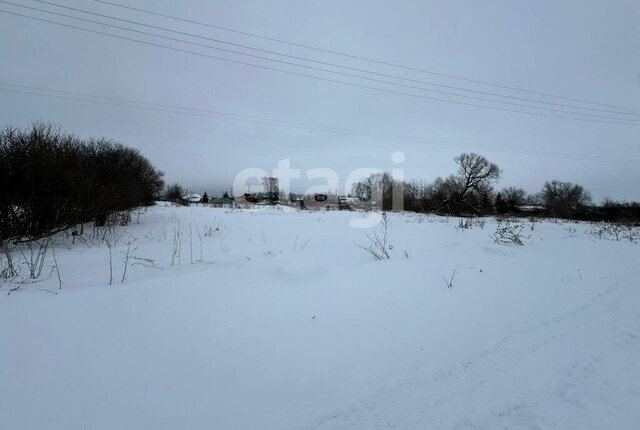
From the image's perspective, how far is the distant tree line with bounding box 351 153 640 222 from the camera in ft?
104

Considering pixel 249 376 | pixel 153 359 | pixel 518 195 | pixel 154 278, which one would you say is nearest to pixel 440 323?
pixel 249 376

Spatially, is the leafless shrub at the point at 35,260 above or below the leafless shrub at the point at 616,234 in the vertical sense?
above

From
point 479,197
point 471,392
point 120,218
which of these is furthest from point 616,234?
point 479,197

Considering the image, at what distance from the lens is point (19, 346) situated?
6.93 feet

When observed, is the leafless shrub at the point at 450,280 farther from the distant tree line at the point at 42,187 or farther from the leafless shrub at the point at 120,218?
the leafless shrub at the point at 120,218

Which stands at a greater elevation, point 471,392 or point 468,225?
point 468,225

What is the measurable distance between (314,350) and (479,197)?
145 feet

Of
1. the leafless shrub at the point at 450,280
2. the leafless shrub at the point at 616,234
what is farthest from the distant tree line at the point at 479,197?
the leafless shrub at the point at 450,280

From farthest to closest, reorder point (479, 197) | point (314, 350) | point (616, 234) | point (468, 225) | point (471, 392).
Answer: point (479, 197), point (468, 225), point (616, 234), point (314, 350), point (471, 392)

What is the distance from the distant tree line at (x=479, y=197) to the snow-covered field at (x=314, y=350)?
82.0 feet

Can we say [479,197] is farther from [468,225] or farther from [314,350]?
[314,350]

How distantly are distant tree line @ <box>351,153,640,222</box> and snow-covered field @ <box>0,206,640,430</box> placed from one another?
2501cm

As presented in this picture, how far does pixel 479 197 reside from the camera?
39969 mm

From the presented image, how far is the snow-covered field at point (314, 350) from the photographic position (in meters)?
1.72
